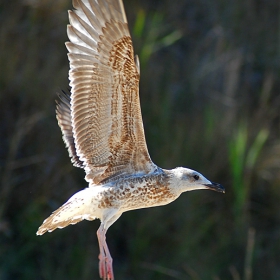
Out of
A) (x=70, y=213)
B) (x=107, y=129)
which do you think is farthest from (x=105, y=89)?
(x=70, y=213)

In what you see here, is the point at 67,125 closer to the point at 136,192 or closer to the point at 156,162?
the point at 136,192

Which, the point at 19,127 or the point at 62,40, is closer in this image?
the point at 19,127

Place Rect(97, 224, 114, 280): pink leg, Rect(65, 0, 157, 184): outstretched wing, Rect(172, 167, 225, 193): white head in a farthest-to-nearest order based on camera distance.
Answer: Rect(172, 167, 225, 193): white head < Rect(97, 224, 114, 280): pink leg < Rect(65, 0, 157, 184): outstretched wing

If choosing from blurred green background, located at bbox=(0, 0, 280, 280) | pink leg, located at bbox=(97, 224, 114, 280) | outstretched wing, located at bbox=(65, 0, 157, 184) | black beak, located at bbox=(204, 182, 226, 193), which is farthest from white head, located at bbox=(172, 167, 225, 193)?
blurred green background, located at bbox=(0, 0, 280, 280)

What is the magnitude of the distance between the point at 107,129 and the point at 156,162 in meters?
2.23

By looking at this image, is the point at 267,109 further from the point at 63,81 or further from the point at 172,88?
the point at 63,81

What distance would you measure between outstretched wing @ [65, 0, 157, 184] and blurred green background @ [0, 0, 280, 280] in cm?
163

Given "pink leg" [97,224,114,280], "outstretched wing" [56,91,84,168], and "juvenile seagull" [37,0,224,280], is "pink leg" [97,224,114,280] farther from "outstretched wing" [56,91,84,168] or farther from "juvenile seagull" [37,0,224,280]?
"outstretched wing" [56,91,84,168]

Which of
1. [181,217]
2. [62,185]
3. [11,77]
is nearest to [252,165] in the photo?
[181,217]

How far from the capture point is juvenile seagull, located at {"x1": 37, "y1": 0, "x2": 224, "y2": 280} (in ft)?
13.7

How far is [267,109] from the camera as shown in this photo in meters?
7.93

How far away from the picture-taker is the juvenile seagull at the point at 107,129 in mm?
4180

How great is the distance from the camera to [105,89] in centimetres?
426

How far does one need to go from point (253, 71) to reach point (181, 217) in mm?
2429
